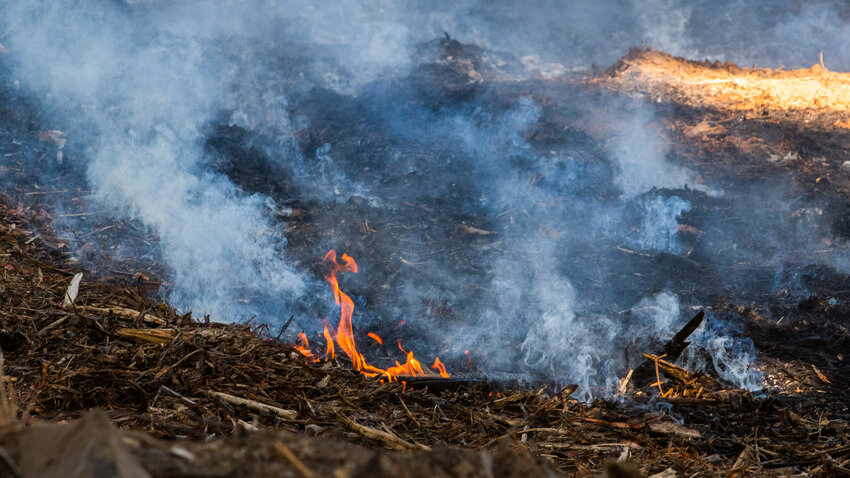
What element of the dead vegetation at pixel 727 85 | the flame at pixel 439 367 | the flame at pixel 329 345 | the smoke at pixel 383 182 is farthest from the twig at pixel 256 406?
the dead vegetation at pixel 727 85

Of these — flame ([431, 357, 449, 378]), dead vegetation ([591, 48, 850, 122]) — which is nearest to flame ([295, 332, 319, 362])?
flame ([431, 357, 449, 378])

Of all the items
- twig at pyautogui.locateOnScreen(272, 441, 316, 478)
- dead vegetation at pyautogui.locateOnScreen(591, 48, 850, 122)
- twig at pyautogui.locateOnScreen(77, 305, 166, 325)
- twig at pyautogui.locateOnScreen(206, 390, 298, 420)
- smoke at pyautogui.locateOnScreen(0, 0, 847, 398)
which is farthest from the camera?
dead vegetation at pyautogui.locateOnScreen(591, 48, 850, 122)

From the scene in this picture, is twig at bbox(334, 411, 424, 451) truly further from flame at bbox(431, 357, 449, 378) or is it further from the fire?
flame at bbox(431, 357, 449, 378)

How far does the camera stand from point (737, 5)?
44.1 feet

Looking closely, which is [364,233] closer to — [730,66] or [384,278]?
[384,278]

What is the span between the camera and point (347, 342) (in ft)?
15.7

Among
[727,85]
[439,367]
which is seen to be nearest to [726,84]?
[727,85]

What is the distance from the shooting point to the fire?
14.3 ft

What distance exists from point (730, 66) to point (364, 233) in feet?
25.1

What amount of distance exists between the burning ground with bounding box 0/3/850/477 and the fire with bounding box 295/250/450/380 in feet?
0.10

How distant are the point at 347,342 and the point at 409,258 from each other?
132 cm

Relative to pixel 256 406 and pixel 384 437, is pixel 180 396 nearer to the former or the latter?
pixel 256 406

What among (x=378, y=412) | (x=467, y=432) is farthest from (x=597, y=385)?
(x=378, y=412)

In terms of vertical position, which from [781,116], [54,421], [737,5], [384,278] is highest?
[737,5]
